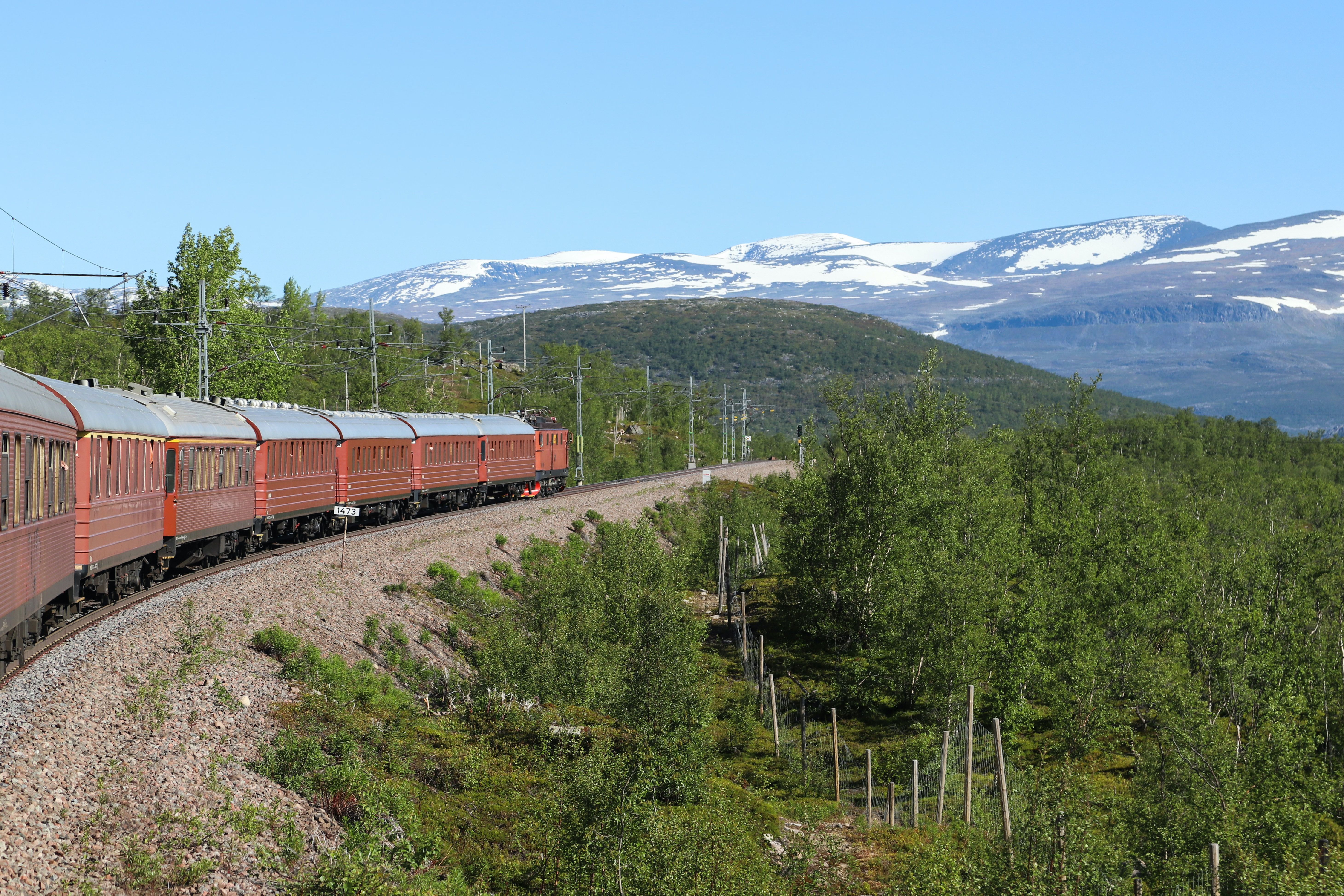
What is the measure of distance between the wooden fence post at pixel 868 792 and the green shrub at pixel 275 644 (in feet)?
54.7

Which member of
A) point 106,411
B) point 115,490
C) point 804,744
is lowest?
point 804,744

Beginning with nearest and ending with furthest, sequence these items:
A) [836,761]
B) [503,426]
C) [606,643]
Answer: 1. [836,761]
2. [606,643]
3. [503,426]

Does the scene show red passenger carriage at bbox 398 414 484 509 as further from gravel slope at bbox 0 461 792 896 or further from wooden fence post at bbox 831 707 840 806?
gravel slope at bbox 0 461 792 896

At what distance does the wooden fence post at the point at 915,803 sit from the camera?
3275 centimetres

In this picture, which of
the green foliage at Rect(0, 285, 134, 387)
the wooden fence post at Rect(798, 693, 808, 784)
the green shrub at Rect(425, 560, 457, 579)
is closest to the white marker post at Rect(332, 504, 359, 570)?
the green shrub at Rect(425, 560, 457, 579)

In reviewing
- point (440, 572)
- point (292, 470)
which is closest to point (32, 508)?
point (440, 572)

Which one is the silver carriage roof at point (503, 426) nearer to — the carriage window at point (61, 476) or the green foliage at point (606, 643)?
the green foliage at point (606, 643)

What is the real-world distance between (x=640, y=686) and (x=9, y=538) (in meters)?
18.9

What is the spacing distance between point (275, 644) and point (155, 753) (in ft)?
27.5

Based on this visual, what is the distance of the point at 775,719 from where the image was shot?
1651 inches

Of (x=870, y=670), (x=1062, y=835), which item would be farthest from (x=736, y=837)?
(x=870, y=670)

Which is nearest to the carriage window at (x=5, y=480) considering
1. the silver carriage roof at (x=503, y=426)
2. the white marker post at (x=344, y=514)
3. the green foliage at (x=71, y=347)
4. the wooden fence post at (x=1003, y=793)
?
the white marker post at (x=344, y=514)

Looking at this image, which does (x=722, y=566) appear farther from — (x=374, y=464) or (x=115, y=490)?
(x=115, y=490)

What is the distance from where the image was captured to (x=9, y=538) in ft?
53.7
